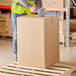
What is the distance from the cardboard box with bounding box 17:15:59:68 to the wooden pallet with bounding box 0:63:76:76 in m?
0.07

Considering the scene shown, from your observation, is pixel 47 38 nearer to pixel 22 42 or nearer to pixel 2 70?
pixel 22 42

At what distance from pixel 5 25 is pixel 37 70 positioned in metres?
4.13

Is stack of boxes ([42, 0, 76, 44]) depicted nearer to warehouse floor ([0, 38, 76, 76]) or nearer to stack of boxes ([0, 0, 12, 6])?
warehouse floor ([0, 38, 76, 76])

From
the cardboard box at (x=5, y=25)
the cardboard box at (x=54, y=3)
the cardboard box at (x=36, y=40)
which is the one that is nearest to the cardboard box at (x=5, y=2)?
the cardboard box at (x=5, y=25)

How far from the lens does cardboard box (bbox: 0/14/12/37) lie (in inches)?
316

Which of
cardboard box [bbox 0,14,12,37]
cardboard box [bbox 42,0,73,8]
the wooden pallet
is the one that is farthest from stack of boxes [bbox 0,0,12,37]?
the wooden pallet

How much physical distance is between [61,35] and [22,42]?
284cm

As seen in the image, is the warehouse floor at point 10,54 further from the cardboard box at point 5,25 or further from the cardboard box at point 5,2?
the cardboard box at point 5,2

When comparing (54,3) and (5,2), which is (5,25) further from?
(54,3)

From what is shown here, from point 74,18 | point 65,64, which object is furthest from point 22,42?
point 74,18

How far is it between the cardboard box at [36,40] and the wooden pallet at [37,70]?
0.24 feet

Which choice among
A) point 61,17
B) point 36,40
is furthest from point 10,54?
point 36,40

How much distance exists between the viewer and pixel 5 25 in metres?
8.12

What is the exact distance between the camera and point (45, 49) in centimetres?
410
